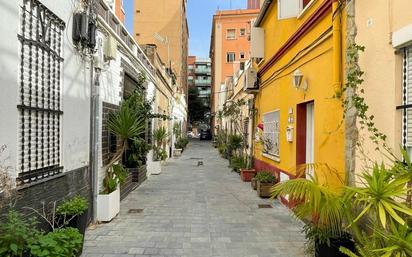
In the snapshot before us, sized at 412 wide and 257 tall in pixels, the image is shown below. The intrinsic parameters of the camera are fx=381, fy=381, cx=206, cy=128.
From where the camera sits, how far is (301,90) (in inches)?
299

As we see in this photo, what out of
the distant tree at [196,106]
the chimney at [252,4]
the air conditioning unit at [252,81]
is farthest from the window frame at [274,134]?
the distant tree at [196,106]

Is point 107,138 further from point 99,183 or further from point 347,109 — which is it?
point 347,109

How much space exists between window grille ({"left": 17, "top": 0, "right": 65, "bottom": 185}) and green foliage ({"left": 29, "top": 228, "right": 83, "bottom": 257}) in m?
0.74

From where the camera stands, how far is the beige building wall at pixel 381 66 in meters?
4.00

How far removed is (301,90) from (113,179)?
4.20 meters

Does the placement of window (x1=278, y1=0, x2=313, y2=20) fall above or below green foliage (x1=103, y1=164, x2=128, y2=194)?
above

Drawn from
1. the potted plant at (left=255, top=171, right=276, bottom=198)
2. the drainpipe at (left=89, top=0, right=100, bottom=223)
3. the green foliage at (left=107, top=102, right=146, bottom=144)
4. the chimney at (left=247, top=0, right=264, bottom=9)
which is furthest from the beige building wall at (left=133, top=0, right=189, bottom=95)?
the drainpipe at (left=89, top=0, right=100, bottom=223)

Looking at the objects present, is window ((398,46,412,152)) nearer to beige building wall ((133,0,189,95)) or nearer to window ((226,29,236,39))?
beige building wall ((133,0,189,95))

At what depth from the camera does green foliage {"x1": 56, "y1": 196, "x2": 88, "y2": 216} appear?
5219 mm

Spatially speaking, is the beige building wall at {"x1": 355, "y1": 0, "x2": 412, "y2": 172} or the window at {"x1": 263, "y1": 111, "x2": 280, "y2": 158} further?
the window at {"x1": 263, "y1": 111, "x2": 280, "y2": 158}

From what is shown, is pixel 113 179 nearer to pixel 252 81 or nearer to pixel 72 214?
pixel 72 214

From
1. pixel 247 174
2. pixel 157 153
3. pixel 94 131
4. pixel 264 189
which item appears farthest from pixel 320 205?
pixel 157 153

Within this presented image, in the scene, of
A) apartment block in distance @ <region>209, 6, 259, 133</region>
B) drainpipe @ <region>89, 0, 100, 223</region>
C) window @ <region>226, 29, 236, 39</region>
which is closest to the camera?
drainpipe @ <region>89, 0, 100, 223</region>

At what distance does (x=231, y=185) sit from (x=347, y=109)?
24.4 ft
